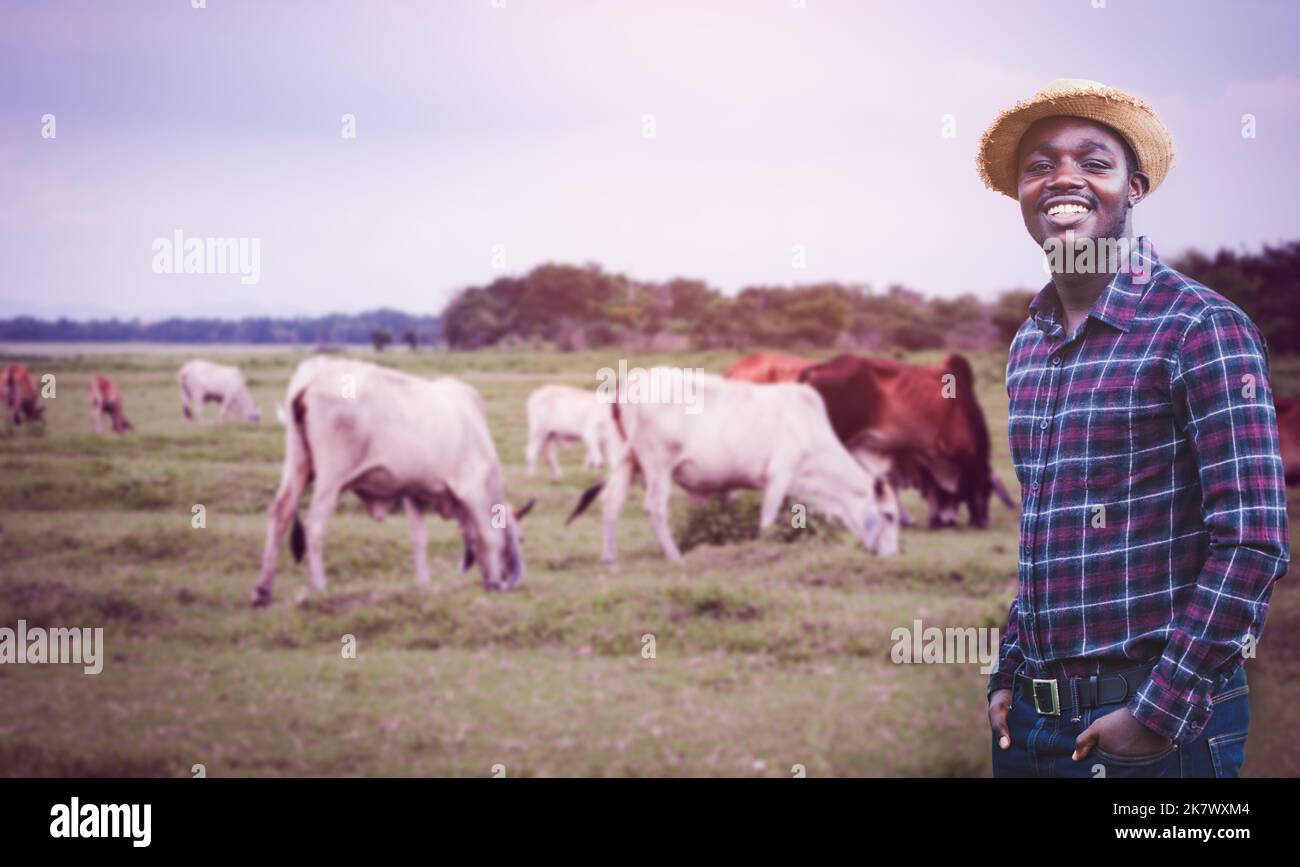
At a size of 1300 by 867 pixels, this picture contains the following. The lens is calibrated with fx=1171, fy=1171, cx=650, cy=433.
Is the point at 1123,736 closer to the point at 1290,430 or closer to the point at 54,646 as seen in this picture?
the point at 54,646

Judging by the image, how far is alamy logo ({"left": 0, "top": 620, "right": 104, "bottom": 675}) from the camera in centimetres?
674

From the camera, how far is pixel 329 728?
6.38 metres

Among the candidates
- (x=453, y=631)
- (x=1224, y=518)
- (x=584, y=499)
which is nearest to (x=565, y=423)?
(x=584, y=499)

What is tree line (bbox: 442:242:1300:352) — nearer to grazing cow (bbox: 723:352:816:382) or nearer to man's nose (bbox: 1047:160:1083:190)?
grazing cow (bbox: 723:352:816:382)

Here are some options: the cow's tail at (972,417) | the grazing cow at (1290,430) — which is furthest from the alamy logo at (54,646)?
the grazing cow at (1290,430)

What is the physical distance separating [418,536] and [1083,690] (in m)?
6.27

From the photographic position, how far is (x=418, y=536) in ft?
25.6

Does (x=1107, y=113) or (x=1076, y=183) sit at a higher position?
(x=1107, y=113)
